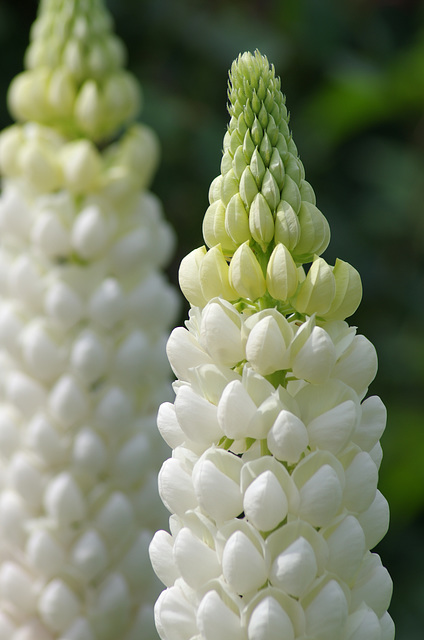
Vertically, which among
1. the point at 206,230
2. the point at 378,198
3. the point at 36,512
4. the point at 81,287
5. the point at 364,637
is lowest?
the point at 364,637

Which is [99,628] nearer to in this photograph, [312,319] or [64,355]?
[64,355]

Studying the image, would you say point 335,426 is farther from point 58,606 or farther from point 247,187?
point 58,606

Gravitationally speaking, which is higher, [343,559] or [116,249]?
[116,249]

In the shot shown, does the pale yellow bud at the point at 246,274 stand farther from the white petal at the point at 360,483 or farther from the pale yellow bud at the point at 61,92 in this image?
the pale yellow bud at the point at 61,92

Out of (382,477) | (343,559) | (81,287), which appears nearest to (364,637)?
(343,559)

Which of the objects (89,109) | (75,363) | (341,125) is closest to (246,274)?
(75,363)
